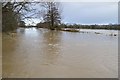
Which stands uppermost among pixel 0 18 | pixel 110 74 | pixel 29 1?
pixel 29 1

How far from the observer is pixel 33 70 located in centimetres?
702

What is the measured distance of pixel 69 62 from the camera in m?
8.43

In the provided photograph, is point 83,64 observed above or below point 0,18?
below

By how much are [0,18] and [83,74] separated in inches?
475

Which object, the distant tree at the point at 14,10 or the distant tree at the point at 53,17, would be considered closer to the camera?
the distant tree at the point at 14,10

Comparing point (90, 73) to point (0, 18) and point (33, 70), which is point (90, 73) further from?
point (0, 18)

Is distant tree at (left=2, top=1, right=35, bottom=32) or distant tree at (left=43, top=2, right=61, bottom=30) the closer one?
distant tree at (left=2, top=1, right=35, bottom=32)

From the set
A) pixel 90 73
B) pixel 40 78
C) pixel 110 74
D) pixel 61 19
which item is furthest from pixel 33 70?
pixel 61 19

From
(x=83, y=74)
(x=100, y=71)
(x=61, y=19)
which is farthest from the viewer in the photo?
(x=61, y=19)

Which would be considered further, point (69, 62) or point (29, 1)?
point (29, 1)

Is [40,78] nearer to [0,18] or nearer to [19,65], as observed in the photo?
[19,65]

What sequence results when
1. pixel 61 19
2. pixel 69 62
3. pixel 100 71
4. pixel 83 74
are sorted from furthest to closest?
pixel 61 19, pixel 69 62, pixel 100 71, pixel 83 74

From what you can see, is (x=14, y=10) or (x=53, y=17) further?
(x=53, y=17)

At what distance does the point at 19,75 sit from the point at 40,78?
578mm
